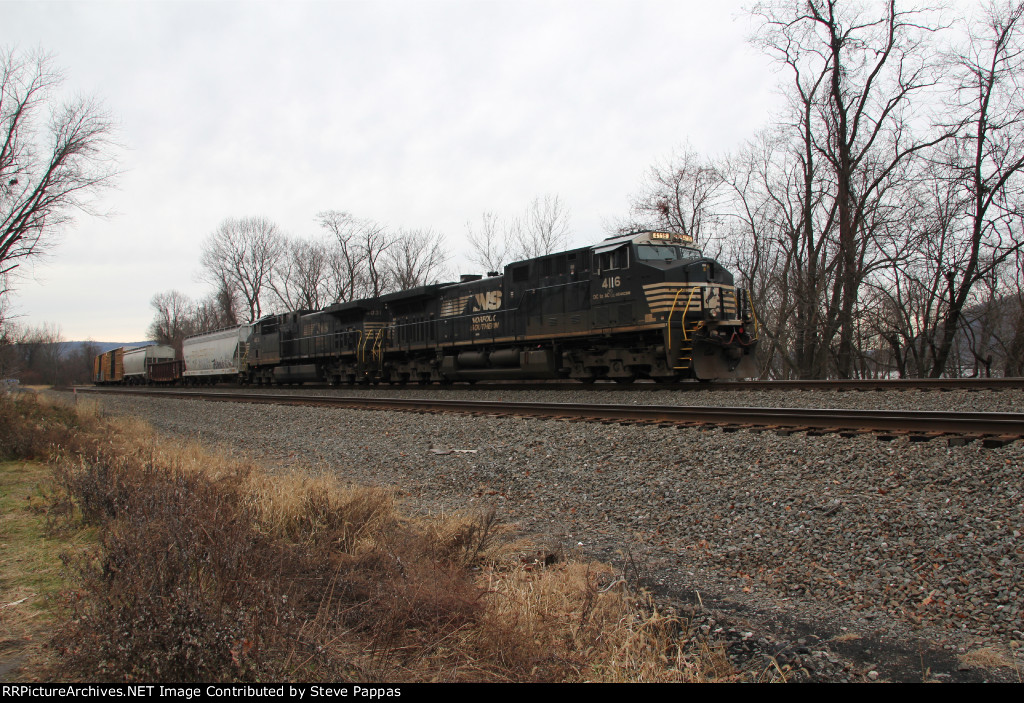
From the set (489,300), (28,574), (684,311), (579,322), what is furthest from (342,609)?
(489,300)

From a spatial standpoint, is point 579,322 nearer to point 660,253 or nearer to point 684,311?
point 660,253

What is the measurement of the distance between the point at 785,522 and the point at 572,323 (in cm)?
1131

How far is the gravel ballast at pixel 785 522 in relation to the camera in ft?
10.5

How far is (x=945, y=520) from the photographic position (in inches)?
165

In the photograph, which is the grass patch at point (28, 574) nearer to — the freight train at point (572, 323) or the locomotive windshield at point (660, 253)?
the freight train at point (572, 323)

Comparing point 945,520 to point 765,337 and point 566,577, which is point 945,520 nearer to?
point 566,577

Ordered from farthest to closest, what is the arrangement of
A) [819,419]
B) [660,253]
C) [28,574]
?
[660,253] < [819,419] < [28,574]

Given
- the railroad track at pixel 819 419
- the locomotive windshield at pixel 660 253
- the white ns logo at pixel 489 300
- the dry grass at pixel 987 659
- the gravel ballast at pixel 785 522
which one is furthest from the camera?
the white ns logo at pixel 489 300

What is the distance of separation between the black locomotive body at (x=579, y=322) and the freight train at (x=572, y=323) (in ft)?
0.10

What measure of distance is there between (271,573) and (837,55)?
1050 inches

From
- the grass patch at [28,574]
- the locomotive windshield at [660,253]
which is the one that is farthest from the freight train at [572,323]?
the grass patch at [28,574]

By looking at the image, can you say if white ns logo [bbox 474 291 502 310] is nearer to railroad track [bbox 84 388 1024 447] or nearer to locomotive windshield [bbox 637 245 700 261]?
locomotive windshield [bbox 637 245 700 261]

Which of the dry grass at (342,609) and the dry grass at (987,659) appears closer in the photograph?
the dry grass at (342,609)

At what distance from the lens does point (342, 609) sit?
3.22m
